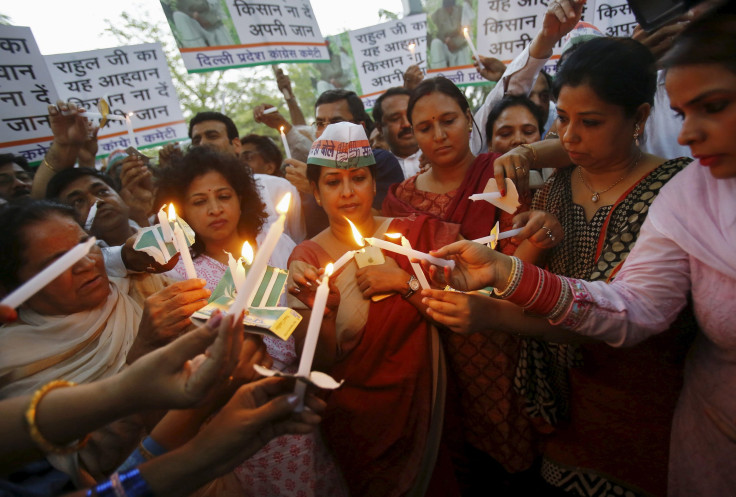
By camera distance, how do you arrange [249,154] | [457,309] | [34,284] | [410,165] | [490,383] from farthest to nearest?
[249,154], [410,165], [490,383], [457,309], [34,284]

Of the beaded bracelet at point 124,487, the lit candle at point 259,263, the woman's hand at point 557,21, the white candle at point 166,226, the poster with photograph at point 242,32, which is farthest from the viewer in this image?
the poster with photograph at point 242,32

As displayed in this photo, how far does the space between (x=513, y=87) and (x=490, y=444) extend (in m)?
3.05

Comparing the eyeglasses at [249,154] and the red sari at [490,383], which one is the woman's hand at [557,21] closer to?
the red sari at [490,383]

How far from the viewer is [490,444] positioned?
8.08ft

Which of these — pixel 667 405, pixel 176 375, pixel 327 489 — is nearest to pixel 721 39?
pixel 667 405

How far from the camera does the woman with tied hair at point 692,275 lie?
1.31 metres

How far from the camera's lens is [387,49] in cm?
702

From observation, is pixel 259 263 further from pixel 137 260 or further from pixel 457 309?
pixel 137 260

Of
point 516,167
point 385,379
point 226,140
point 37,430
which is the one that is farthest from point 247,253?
point 226,140

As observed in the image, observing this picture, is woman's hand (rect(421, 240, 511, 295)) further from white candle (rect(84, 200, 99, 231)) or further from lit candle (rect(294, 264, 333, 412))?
white candle (rect(84, 200, 99, 231))

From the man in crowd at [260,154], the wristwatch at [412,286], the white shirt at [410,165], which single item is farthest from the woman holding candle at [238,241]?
the man in crowd at [260,154]

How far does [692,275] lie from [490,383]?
4.05 feet

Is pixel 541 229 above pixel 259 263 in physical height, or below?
below

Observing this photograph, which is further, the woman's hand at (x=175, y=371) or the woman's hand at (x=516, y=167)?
the woman's hand at (x=516, y=167)
